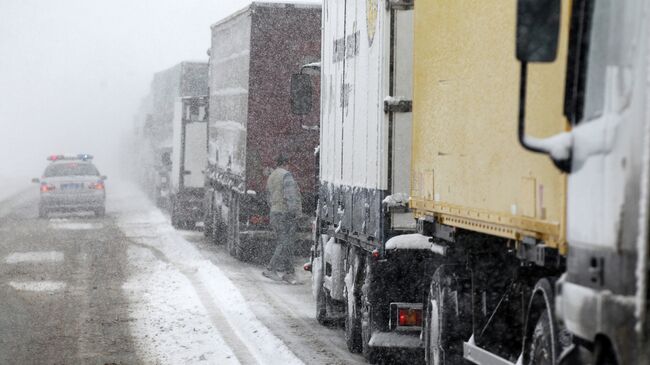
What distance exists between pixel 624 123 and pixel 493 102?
2.09m

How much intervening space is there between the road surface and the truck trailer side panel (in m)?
3.58

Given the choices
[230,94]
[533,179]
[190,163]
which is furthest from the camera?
[190,163]

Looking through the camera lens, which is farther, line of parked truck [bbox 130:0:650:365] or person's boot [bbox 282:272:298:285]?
person's boot [bbox 282:272:298:285]

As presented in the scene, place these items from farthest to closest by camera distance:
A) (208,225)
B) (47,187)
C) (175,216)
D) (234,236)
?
(47,187) → (175,216) → (208,225) → (234,236)

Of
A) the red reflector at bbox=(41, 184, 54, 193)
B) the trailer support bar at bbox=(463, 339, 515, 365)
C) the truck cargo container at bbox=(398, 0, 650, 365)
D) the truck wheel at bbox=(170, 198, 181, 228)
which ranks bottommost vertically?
the truck wheel at bbox=(170, 198, 181, 228)

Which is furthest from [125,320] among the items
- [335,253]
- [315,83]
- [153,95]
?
[153,95]

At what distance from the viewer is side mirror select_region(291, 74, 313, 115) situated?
1571 centimetres

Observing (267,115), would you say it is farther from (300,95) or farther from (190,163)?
(190,163)

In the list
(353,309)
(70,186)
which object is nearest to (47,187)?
(70,186)

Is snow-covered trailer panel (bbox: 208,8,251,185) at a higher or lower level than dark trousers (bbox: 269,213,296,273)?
higher

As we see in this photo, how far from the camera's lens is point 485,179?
23.9 feet

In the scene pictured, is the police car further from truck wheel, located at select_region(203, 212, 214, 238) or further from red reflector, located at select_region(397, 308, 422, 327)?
red reflector, located at select_region(397, 308, 422, 327)

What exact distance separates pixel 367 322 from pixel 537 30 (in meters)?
6.62

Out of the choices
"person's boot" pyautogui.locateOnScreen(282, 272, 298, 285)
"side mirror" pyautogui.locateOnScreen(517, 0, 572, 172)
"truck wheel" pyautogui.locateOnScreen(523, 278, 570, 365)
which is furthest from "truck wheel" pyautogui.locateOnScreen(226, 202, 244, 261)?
"side mirror" pyautogui.locateOnScreen(517, 0, 572, 172)
